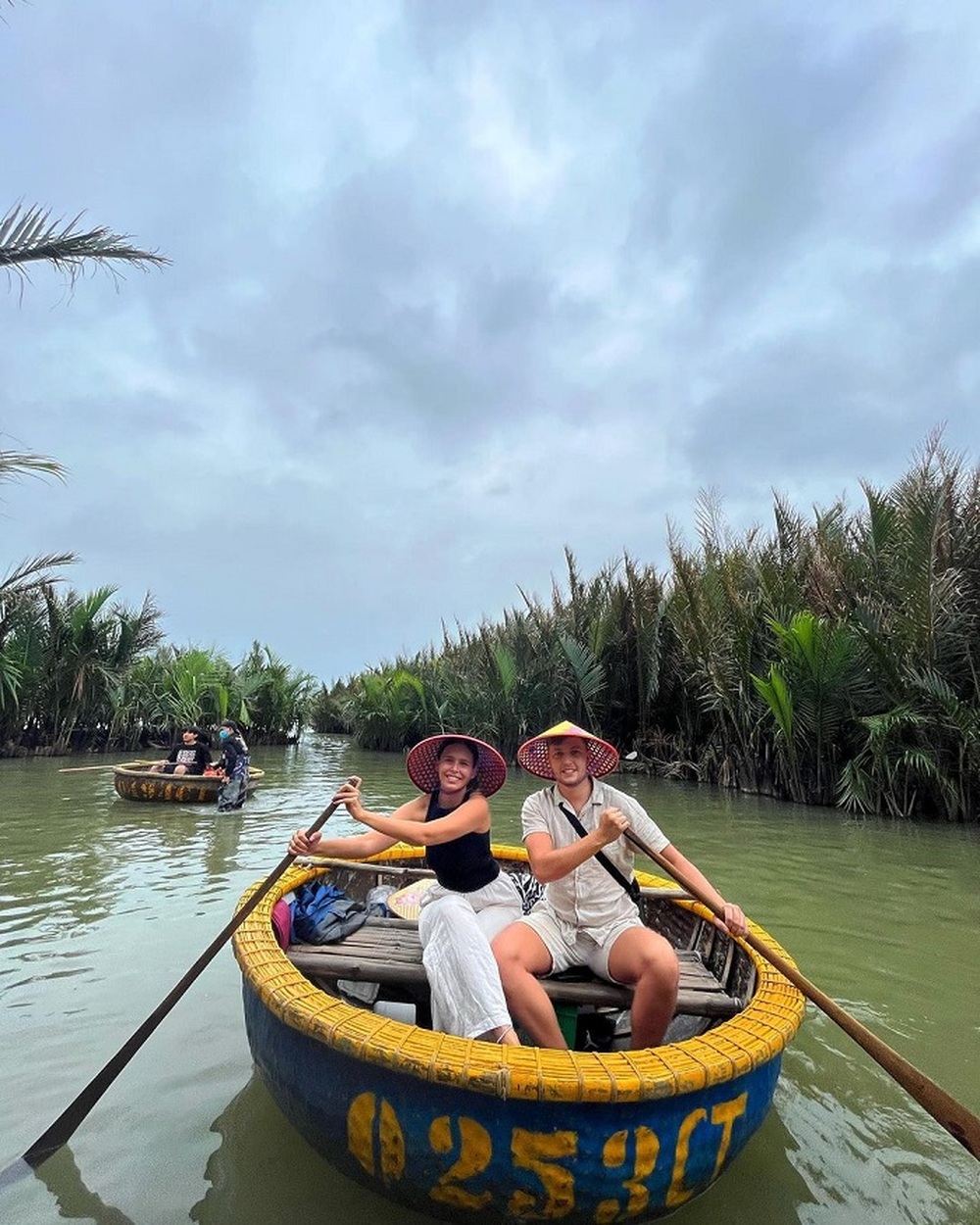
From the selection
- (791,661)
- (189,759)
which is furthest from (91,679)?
(791,661)

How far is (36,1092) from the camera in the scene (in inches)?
108

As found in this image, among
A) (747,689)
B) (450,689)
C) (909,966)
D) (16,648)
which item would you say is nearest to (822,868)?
(909,966)

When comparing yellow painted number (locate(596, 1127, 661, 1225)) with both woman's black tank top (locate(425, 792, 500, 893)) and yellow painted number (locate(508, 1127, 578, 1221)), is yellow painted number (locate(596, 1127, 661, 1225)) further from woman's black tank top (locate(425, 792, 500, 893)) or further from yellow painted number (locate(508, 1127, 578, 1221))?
woman's black tank top (locate(425, 792, 500, 893))

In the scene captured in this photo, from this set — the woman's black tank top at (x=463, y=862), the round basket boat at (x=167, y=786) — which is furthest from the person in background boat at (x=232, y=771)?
the woman's black tank top at (x=463, y=862)

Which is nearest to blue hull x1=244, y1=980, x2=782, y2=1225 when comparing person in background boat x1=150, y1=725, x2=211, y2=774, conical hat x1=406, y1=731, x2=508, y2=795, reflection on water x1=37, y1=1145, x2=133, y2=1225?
reflection on water x1=37, y1=1145, x2=133, y2=1225

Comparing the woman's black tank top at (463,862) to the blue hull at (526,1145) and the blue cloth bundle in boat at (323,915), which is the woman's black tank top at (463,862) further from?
the blue hull at (526,1145)

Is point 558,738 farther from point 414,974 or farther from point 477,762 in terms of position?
point 414,974

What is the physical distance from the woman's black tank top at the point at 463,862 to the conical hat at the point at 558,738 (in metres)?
0.42

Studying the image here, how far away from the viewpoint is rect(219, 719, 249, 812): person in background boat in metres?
9.68

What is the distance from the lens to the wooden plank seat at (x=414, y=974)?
264 cm

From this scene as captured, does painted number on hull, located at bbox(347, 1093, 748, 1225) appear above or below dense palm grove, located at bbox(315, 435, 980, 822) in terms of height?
below

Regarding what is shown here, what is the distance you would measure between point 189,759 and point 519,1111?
975 cm

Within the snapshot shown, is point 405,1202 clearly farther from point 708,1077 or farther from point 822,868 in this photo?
point 822,868

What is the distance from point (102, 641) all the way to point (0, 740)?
3184 mm
